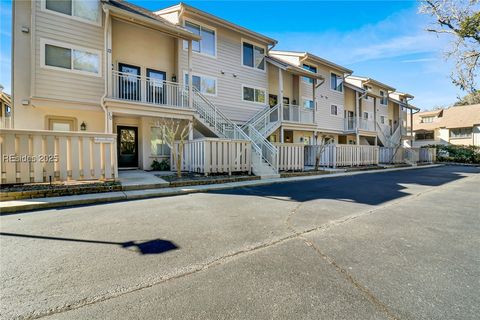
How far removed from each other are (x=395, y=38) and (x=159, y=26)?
1814 cm

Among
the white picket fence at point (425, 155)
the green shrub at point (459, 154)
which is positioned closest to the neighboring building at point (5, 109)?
the white picket fence at point (425, 155)

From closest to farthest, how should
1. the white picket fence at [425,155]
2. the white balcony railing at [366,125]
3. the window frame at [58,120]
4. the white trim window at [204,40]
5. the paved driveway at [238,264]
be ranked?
the paved driveway at [238,264]
the window frame at [58,120]
the white trim window at [204,40]
the white balcony railing at [366,125]
the white picket fence at [425,155]

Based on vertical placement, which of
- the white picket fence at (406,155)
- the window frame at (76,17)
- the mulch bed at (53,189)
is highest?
the window frame at (76,17)

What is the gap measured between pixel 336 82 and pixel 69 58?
21.5 meters

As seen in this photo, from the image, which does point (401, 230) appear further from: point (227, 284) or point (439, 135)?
point (439, 135)

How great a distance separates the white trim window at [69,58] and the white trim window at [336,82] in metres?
19.5

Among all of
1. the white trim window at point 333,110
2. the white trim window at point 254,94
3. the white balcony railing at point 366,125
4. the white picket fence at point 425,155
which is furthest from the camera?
the white picket fence at point 425,155

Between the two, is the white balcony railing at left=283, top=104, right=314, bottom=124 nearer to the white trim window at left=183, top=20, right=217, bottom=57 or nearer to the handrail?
the handrail

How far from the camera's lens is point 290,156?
1313cm

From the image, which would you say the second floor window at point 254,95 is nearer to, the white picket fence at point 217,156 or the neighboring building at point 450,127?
the white picket fence at point 217,156

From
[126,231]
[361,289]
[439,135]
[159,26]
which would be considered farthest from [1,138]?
[439,135]

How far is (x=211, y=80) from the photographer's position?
1458 cm

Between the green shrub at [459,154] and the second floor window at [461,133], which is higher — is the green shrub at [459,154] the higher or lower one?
the lower one

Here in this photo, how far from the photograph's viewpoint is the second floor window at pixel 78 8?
33.8ft
